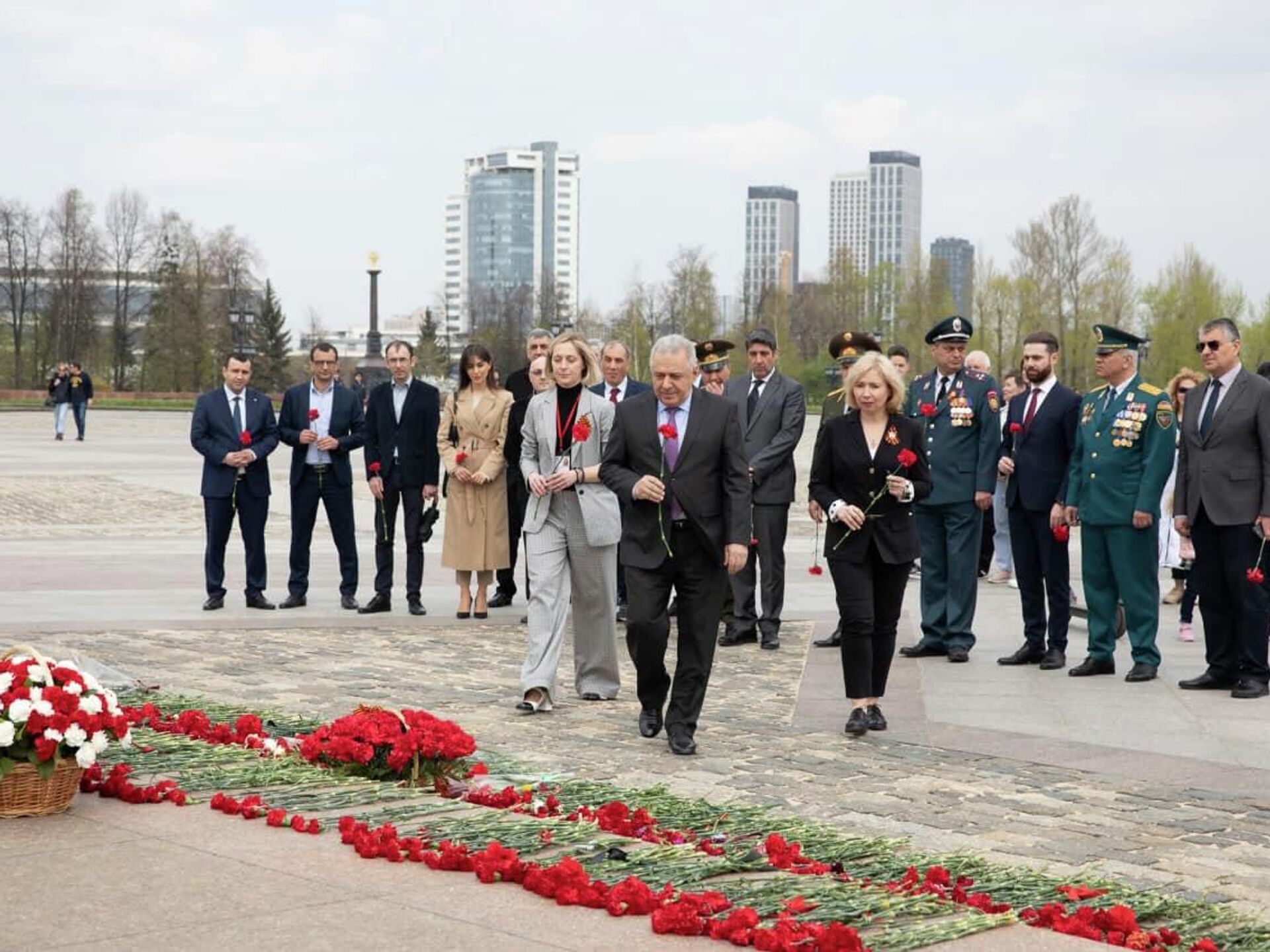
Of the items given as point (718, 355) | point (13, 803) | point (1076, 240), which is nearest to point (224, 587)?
point (718, 355)

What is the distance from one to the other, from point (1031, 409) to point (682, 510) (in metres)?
3.90

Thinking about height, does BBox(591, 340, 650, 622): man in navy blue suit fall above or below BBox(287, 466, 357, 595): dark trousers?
above

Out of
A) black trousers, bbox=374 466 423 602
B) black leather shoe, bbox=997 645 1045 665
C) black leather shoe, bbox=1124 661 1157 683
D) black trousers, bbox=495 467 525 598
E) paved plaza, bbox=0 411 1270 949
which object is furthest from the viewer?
black trousers, bbox=374 466 423 602

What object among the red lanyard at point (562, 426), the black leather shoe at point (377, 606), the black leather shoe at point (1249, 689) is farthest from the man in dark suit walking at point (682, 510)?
the black leather shoe at point (377, 606)

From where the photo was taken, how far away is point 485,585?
12867 mm

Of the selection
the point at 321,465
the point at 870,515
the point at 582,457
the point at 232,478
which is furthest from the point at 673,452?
the point at 232,478

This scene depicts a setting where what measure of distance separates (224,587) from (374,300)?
163ft

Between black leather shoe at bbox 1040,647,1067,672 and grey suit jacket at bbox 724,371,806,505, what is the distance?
212 centimetres

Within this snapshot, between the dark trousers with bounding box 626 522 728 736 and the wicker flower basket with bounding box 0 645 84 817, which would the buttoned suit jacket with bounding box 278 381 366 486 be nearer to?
the dark trousers with bounding box 626 522 728 736

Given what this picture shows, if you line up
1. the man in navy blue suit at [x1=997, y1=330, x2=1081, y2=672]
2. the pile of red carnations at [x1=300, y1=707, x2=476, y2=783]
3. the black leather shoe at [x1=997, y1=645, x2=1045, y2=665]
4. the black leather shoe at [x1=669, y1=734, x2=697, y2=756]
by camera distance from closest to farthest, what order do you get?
1. the pile of red carnations at [x1=300, y1=707, x2=476, y2=783]
2. the black leather shoe at [x1=669, y1=734, x2=697, y2=756]
3. the man in navy blue suit at [x1=997, y1=330, x2=1081, y2=672]
4. the black leather shoe at [x1=997, y1=645, x2=1045, y2=665]

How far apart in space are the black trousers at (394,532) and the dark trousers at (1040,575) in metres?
4.56

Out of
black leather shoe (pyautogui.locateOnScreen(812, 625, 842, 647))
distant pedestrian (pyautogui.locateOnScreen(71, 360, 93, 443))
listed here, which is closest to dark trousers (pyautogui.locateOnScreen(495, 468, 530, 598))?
black leather shoe (pyautogui.locateOnScreen(812, 625, 842, 647))

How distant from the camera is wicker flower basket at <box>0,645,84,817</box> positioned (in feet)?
19.5

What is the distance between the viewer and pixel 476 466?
1227cm
